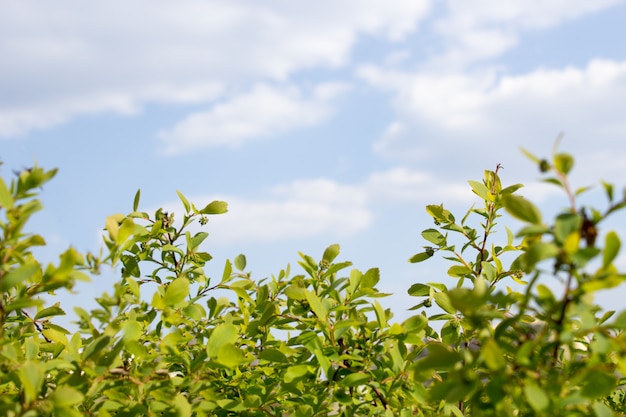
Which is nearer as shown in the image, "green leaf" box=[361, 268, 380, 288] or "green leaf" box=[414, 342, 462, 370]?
"green leaf" box=[414, 342, 462, 370]

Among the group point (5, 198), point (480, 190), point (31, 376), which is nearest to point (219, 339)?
point (31, 376)

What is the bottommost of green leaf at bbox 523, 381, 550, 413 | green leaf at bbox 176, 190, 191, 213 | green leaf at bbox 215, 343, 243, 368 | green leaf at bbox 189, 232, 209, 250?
green leaf at bbox 523, 381, 550, 413

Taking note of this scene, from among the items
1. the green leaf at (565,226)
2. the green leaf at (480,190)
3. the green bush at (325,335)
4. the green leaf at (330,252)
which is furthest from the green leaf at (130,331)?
the green leaf at (480,190)

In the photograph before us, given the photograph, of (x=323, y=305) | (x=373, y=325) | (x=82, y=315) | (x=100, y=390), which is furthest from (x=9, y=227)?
(x=373, y=325)

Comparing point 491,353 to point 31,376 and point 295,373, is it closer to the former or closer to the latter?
point 295,373

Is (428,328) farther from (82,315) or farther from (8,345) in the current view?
(8,345)

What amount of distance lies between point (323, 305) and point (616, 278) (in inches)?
44.3

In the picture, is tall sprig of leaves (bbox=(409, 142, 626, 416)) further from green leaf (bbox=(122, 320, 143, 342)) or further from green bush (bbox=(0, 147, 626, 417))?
green leaf (bbox=(122, 320, 143, 342))

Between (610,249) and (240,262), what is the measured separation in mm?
2032

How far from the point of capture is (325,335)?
2568 millimetres

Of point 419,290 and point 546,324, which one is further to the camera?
point 419,290

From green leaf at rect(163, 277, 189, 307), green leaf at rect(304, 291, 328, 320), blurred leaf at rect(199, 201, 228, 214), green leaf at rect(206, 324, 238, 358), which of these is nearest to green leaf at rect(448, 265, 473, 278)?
green leaf at rect(304, 291, 328, 320)

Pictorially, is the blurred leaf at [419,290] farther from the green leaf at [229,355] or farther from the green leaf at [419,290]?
the green leaf at [229,355]

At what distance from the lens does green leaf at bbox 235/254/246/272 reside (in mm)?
3461
